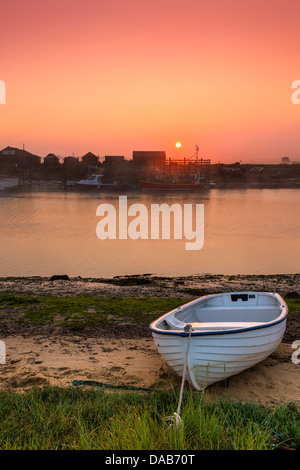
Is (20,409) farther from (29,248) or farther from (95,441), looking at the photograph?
(29,248)

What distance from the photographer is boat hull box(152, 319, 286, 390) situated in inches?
237

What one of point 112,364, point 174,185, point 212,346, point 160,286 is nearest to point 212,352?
point 212,346

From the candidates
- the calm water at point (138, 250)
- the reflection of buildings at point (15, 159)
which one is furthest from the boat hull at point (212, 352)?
the reflection of buildings at point (15, 159)

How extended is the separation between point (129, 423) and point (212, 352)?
6.69ft

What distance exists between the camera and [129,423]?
438 cm

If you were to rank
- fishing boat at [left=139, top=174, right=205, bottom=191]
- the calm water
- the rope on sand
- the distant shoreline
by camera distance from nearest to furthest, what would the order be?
the rope on sand
the distant shoreline
the calm water
fishing boat at [left=139, top=174, right=205, bottom=191]

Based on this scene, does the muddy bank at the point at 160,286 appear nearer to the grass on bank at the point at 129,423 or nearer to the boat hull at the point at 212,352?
the boat hull at the point at 212,352

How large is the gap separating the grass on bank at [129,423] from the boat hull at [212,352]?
39 cm

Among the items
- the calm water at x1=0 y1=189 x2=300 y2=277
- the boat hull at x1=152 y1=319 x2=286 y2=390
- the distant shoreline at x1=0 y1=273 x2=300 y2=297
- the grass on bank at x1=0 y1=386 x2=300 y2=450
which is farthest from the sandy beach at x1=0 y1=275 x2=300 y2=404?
the calm water at x1=0 y1=189 x2=300 y2=277

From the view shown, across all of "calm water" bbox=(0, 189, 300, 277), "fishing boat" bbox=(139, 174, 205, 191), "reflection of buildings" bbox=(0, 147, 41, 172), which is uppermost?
"reflection of buildings" bbox=(0, 147, 41, 172)

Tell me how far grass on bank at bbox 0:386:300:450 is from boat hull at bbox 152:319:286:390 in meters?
0.39

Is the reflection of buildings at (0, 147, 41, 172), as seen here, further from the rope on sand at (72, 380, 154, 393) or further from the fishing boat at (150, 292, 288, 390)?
the fishing boat at (150, 292, 288, 390)

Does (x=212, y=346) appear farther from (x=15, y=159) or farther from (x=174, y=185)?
(x=15, y=159)
